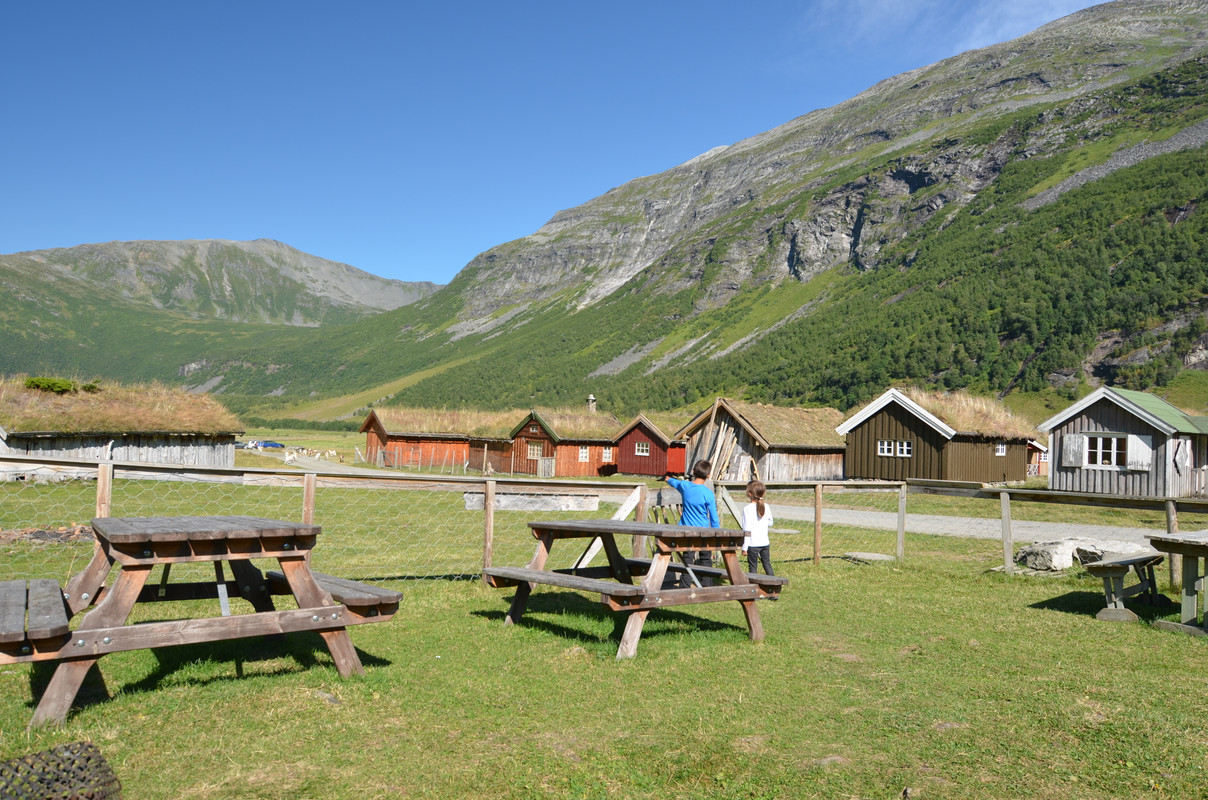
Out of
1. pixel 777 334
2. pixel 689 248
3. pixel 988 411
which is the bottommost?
pixel 988 411

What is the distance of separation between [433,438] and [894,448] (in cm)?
3358

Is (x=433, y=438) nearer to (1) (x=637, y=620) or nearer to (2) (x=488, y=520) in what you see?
(2) (x=488, y=520)

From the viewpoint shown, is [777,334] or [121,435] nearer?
[121,435]

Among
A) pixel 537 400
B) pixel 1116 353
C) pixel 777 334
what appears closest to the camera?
pixel 1116 353

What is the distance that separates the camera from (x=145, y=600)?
6539 millimetres

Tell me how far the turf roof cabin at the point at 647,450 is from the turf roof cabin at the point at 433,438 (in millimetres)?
9555

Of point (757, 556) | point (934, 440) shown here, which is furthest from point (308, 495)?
point (934, 440)

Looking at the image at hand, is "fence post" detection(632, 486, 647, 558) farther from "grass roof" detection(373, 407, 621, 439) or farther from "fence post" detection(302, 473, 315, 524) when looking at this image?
"grass roof" detection(373, 407, 621, 439)

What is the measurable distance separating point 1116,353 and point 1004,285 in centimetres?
2475

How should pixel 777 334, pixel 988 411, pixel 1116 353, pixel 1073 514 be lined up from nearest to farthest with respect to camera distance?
pixel 1073 514
pixel 988 411
pixel 1116 353
pixel 777 334

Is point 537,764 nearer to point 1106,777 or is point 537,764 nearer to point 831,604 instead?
point 1106,777

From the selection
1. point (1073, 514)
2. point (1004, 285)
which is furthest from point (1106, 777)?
point (1004, 285)

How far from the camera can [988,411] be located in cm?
4116

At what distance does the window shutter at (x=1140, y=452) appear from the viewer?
100ft
